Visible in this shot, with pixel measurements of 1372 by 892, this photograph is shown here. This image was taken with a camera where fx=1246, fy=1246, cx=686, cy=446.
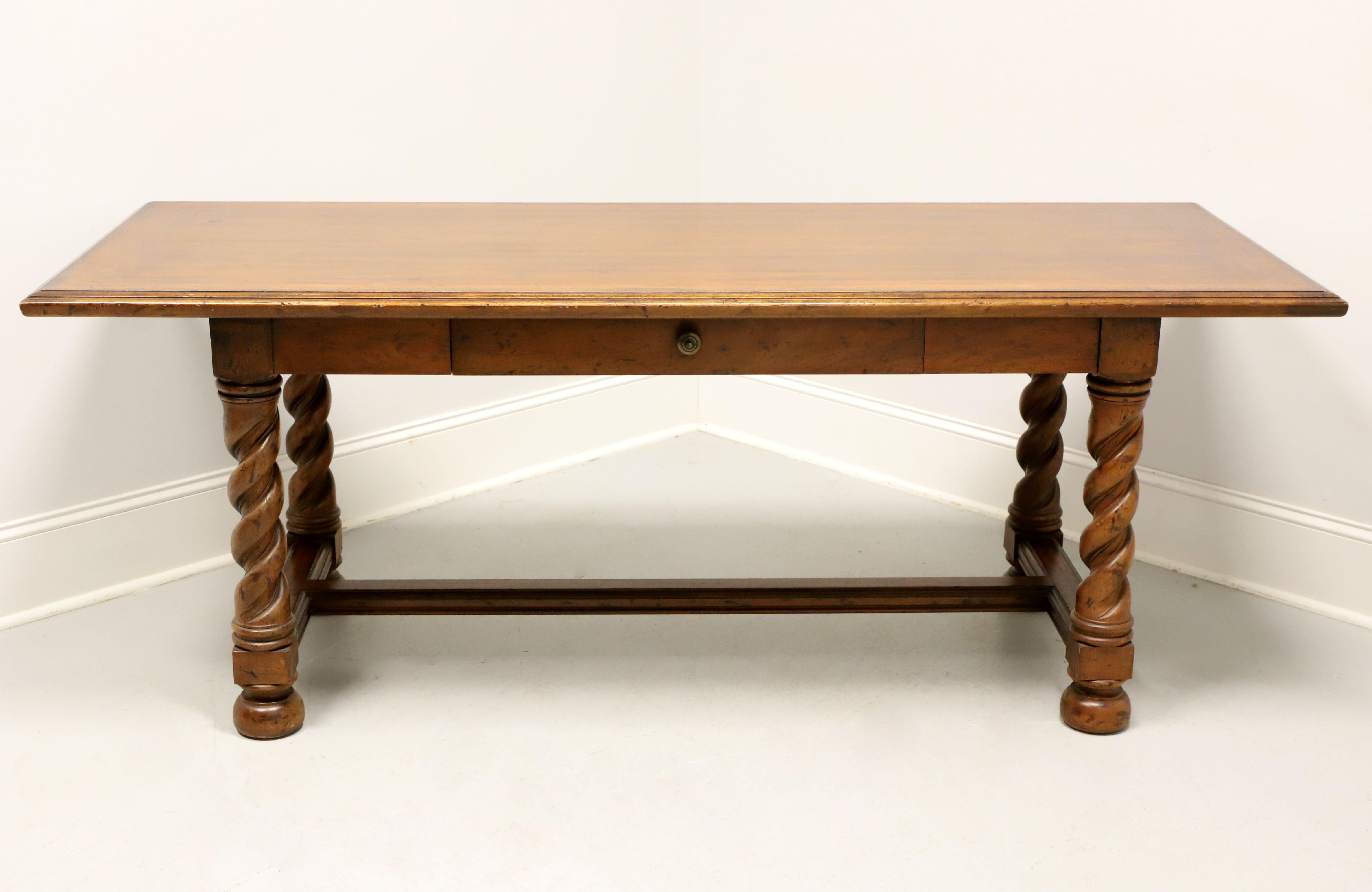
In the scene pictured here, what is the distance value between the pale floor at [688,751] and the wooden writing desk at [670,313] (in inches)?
5.2

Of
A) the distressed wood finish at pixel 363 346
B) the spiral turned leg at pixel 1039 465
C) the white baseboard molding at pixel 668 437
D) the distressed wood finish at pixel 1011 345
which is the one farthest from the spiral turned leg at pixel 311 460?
the spiral turned leg at pixel 1039 465

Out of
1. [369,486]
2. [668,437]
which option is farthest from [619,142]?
[369,486]

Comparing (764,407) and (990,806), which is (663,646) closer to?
(990,806)

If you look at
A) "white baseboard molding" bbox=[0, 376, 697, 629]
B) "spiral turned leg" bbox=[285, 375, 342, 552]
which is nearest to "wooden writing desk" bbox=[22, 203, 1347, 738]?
"spiral turned leg" bbox=[285, 375, 342, 552]

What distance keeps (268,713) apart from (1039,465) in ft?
6.06

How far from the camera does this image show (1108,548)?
2.44 meters

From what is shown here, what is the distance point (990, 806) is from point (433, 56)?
245cm

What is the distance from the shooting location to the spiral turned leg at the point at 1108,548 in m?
2.38

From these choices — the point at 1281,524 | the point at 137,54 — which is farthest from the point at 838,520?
the point at 137,54

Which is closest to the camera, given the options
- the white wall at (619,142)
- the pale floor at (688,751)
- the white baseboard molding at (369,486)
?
the pale floor at (688,751)

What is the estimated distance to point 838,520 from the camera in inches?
139

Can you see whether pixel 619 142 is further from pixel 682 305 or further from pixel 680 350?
pixel 682 305

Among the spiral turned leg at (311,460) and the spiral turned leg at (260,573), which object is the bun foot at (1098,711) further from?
the spiral turned leg at (311,460)

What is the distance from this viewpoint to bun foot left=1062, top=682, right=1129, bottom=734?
98.1 inches
